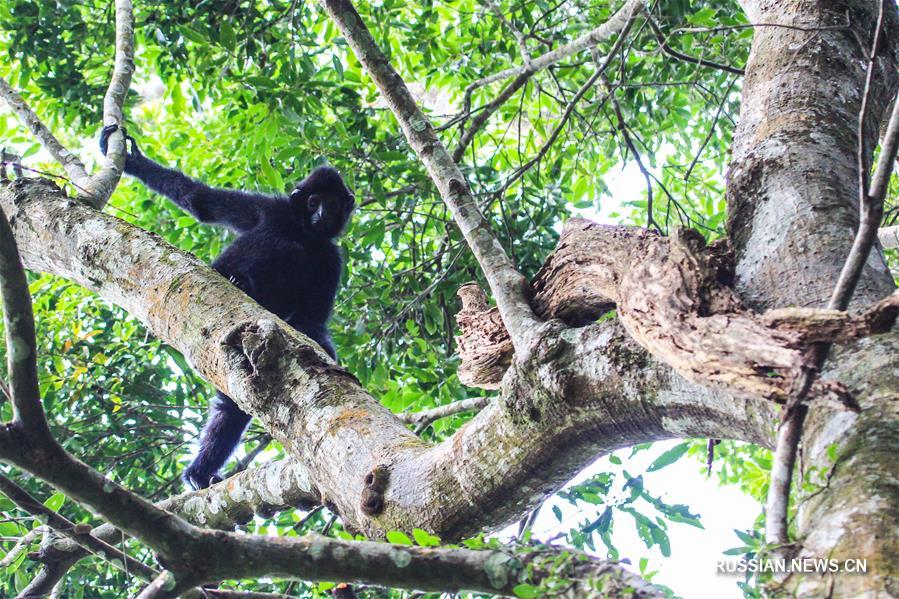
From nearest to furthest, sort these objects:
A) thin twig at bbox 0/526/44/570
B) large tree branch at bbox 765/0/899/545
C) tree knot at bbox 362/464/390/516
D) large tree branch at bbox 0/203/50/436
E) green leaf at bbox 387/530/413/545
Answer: large tree branch at bbox 765/0/899/545, large tree branch at bbox 0/203/50/436, green leaf at bbox 387/530/413/545, tree knot at bbox 362/464/390/516, thin twig at bbox 0/526/44/570

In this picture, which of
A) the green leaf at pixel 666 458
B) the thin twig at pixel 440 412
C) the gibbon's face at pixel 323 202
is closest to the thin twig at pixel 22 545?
the thin twig at pixel 440 412

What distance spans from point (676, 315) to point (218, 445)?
133 inches

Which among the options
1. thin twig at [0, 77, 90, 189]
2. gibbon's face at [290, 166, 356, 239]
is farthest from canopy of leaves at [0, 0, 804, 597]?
thin twig at [0, 77, 90, 189]

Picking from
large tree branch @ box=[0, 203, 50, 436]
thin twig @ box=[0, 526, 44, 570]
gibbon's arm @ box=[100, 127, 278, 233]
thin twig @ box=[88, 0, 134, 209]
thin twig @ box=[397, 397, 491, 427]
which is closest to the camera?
large tree branch @ box=[0, 203, 50, 436]

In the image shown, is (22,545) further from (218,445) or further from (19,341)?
(218,445)

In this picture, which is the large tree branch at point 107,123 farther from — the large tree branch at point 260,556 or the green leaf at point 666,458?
the green leaf at point 666,458

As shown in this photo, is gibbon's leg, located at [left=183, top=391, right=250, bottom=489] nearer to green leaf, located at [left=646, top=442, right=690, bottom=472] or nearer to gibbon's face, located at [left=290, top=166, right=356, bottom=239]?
gibbon's face, located at [left=290, top=166, right=356, bottom=239]

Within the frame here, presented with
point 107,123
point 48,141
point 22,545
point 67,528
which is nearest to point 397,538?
point 67,528

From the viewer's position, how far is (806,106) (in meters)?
2.43

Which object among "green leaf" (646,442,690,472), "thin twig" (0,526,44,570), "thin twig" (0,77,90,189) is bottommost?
"thin twig" (0,526,44,570)

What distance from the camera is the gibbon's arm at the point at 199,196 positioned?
5.11m

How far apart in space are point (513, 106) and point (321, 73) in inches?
68.8

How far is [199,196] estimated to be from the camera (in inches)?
201

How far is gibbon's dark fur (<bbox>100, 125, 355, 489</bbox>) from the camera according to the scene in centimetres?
457
